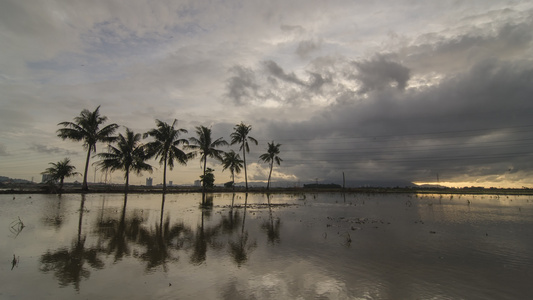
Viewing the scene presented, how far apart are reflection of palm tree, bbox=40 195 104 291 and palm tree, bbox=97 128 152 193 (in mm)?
39444

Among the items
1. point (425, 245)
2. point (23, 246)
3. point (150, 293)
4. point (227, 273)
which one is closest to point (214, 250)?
point (227, 273)

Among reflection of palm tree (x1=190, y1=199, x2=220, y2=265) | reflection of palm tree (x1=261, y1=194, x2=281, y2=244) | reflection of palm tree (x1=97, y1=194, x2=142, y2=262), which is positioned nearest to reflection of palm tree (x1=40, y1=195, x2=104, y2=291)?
reflection of palm tree (x1=97, y1=194, x2=142, y2=262)

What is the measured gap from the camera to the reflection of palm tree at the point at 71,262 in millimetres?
6914

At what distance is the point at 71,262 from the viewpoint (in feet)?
26.7

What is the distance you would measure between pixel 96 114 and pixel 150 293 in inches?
1713

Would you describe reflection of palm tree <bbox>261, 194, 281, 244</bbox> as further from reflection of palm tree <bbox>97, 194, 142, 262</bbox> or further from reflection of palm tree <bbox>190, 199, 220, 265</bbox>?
reflection of palm tree <bbox>97, 194, 142, 262</bbox>

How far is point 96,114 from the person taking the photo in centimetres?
4156

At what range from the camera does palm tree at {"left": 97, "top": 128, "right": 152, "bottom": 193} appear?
45.8 metres

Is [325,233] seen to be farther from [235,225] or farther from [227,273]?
[227,273]

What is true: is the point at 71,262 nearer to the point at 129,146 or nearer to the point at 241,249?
the point at 241,249

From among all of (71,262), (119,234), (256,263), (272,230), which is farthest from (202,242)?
(71,262)

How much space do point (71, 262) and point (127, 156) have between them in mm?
42366

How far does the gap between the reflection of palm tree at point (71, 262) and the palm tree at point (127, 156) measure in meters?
39.4

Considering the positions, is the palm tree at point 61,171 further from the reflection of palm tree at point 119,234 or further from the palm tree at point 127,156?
the reflection of palm tree at point 119,234
